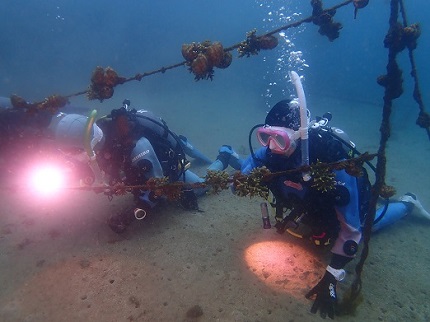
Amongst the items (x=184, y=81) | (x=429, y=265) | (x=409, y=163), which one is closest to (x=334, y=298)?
(x=429, y=265)

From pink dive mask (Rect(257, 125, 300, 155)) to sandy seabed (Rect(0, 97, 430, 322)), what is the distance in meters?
1.54

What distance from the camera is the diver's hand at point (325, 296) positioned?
3.22 metres

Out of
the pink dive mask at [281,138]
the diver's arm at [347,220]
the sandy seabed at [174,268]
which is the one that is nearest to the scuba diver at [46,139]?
the sandy seabed at [174,268]

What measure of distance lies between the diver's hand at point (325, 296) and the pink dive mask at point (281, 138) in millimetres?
1471

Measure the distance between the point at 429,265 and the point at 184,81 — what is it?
29524 mm

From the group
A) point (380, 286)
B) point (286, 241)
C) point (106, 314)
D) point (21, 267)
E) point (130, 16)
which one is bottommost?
point (380, 286)

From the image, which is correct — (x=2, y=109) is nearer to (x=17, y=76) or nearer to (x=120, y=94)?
(x=120, y=94)

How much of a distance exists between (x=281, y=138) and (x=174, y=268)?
1.98 meters

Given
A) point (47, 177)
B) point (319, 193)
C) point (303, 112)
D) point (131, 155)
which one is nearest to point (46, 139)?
point (47, 177)

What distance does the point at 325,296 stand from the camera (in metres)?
3.27

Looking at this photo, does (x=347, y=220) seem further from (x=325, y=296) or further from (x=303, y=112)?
(x=303, y=112)

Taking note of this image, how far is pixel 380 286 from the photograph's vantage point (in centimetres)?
379

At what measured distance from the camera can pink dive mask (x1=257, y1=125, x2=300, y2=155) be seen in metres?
3.17

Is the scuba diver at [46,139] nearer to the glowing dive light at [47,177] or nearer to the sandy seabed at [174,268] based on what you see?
the glowing dive light at [47,177]
